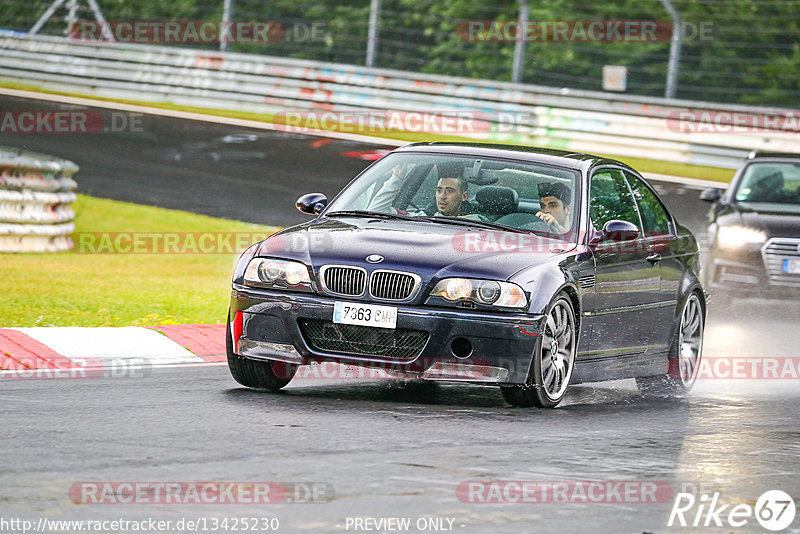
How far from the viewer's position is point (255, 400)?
8.95 m

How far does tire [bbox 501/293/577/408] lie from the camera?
8805 mm

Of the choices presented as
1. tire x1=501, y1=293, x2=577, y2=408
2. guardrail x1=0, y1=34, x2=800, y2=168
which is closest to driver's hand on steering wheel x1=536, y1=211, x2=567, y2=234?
tire x1=501, y1=293, x2=577, y2=408

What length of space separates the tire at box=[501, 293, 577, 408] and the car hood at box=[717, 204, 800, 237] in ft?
23.2

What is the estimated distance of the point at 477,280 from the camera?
28.4 feet

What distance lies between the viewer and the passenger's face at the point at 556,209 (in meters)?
9.73

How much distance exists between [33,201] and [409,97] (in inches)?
428

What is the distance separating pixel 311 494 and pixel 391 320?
2439 millimetres

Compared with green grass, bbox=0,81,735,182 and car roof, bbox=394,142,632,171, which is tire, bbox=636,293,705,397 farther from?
green grass, bbox=0,81,735,182

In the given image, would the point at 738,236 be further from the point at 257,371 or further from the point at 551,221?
the point at 257,371

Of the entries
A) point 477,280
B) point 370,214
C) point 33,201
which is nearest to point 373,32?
point 33,201

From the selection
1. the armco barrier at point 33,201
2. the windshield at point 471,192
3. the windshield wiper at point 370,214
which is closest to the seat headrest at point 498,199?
the windshield at point 471,192

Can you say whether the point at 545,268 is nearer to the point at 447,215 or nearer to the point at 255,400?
the point at 447,215

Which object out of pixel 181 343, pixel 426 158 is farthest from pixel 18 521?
pixel 181 343

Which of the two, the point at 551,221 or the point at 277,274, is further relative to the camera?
the point at 551,221
